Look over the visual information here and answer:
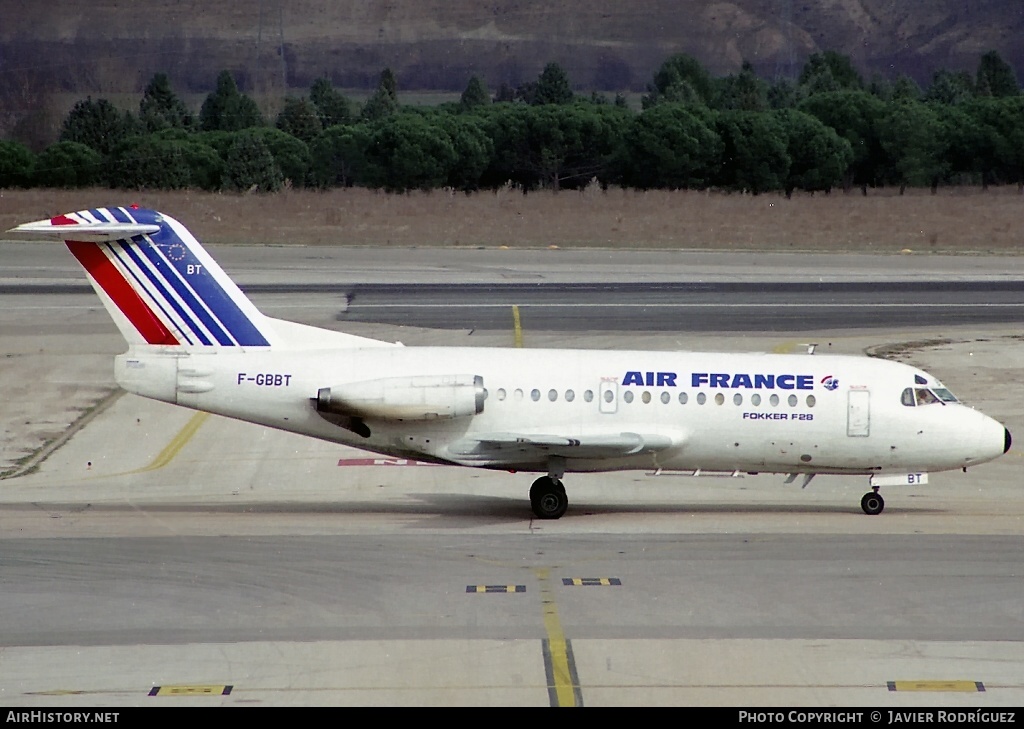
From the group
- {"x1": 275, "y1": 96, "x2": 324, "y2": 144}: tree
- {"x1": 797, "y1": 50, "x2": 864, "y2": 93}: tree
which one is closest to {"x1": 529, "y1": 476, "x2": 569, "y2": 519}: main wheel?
{"x1": 275, "y1": 96, "x2": 324, "y2": 144}: tree

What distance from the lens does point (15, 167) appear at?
99.4m

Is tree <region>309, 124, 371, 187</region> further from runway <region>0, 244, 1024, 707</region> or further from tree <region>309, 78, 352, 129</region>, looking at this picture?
runway <region>0, 244, 1024, 707</region>

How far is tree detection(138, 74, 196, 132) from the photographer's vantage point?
4929 inches

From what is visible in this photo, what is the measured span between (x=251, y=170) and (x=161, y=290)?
253 ft

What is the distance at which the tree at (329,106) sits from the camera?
14412cm

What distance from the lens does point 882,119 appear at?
116 metres

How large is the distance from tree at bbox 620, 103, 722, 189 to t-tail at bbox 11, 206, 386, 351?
258 feet

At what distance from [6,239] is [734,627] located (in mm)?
63481

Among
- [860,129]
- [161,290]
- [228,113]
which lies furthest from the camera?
[228,113]

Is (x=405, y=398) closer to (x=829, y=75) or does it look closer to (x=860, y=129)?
(x=860, y=129)

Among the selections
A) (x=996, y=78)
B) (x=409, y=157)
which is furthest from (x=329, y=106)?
(x=996, y=78)

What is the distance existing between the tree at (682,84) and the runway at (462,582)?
111 metres

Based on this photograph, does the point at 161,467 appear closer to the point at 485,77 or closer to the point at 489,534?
the point at 489,534

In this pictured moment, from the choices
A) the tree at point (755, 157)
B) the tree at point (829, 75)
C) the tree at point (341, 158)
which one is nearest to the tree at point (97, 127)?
the tree at point (341, 158)
